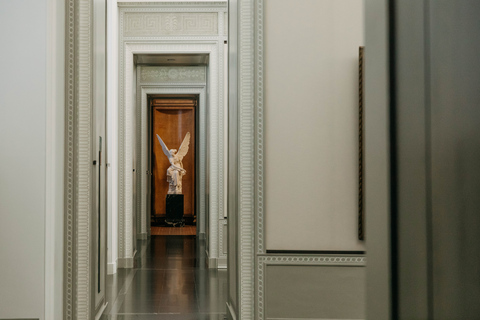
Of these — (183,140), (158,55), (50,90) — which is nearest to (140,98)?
(158,55)

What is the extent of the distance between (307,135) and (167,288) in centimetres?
264

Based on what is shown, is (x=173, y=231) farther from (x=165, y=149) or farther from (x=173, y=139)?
(x=173, y=139)

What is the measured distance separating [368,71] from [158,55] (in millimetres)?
5905

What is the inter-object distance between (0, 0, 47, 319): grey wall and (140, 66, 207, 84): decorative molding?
217 inches

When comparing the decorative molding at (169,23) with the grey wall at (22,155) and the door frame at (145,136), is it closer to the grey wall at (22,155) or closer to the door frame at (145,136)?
the door frame at (145,136)

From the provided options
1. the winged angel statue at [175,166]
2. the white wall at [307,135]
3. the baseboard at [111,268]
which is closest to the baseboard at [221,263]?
the baseboard at [111,268]

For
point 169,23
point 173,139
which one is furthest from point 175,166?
point 169,23

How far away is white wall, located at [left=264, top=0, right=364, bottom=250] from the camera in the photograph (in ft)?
9.44

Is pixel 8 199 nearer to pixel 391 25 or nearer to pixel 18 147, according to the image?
pixel 18 147

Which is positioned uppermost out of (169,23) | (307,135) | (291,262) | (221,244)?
(169,23)

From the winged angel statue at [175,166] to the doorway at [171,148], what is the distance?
0.02 m

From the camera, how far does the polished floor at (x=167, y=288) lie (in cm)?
392

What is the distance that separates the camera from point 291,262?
2883 mm

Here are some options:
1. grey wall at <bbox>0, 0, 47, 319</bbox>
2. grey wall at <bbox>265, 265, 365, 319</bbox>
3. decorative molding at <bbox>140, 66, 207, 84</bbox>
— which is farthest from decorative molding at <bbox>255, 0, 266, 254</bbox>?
decorative molding at <bbox>140, 66, 207, 84</bbox>
